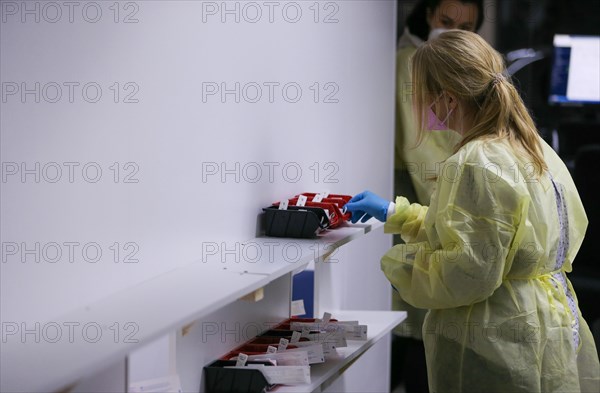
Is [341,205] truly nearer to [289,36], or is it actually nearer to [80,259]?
[289,36]

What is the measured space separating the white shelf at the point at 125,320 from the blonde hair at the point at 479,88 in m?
0.54

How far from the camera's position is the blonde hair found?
6.44 feet

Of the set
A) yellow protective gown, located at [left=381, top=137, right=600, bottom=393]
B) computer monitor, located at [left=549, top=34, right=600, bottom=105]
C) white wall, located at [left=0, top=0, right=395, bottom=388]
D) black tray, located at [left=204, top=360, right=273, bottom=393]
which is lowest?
black tray, located at [left=204, top=360, right=273, bottom=393]

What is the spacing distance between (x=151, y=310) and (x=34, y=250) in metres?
0.20

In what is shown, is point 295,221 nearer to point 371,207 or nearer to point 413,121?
point 371,207

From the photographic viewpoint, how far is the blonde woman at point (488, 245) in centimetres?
185

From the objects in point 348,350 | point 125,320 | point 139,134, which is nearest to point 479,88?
point 348,350

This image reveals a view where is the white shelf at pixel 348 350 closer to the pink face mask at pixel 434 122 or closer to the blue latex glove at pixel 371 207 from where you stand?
the blue latex glove at pixel 371 207

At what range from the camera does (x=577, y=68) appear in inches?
170

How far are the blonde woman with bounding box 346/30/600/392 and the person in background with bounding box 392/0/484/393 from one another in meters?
0.94

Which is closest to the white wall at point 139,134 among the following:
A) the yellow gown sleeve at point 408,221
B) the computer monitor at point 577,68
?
the yellow gown sleeve at point 408,221

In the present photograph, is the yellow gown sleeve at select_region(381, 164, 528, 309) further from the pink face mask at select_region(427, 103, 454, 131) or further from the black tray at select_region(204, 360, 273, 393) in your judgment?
the black tray at select_region(204, 360, 273, 393)

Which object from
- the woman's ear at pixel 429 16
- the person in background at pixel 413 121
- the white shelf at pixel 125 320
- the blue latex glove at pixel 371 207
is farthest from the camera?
the woman's ear at pixel 429 16

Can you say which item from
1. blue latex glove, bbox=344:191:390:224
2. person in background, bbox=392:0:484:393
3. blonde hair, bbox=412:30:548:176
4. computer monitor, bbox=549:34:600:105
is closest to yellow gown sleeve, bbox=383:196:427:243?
blue latex glove, bbox=344:191:390:224
